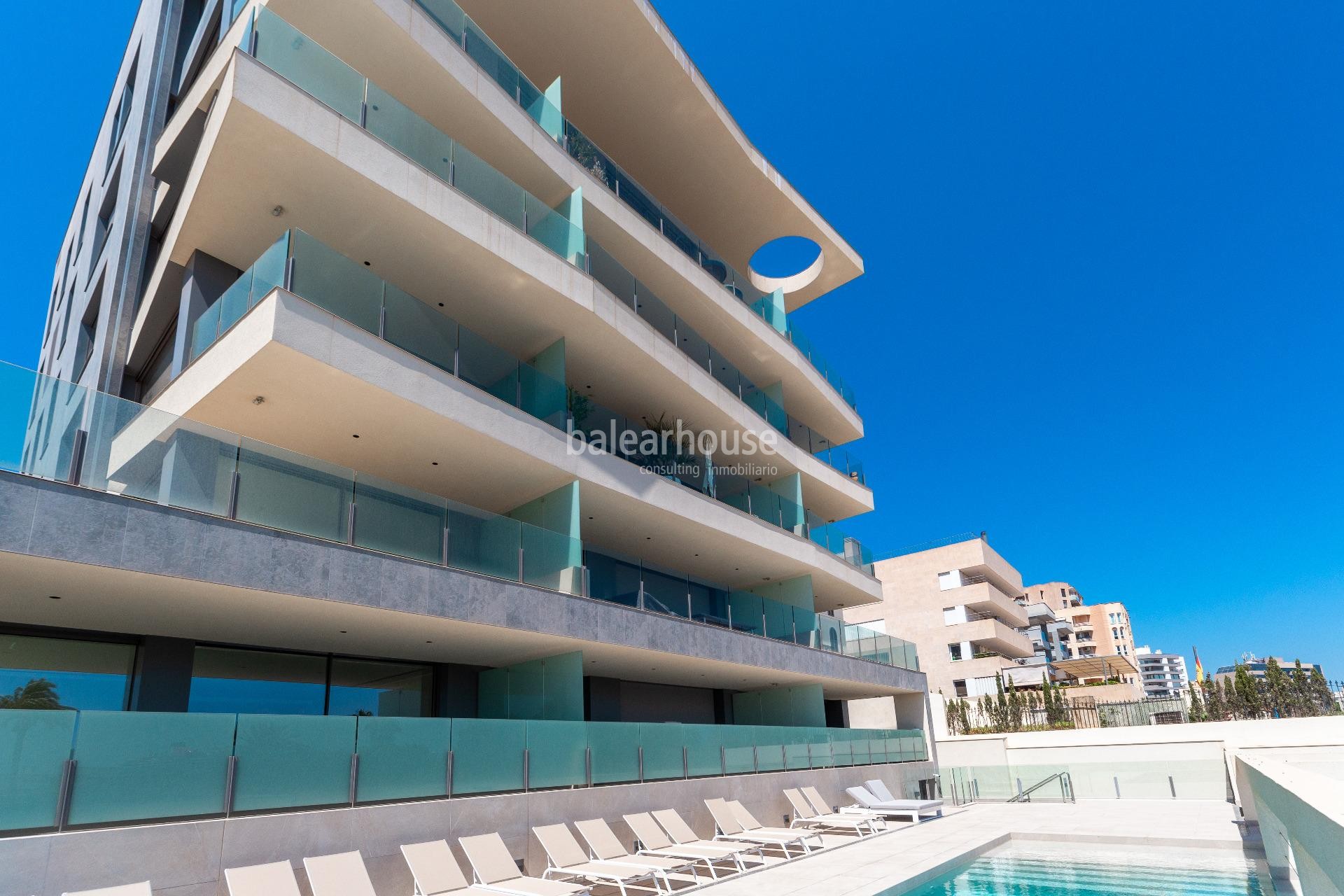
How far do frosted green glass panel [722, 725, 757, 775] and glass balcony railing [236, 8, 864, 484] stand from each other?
8.63m

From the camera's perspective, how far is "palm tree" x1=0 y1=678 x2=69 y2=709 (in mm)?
9312

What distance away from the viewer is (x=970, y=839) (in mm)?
14539

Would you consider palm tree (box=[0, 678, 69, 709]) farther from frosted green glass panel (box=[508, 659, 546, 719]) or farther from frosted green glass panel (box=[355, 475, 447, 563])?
frosted green glass panel (box=[508, 659, 546, 719])

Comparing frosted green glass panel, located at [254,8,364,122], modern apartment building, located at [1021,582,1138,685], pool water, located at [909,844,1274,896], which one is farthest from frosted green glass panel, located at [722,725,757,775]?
modern apartment building, located at [1021,582,1138,685]

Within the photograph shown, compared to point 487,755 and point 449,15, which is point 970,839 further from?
point 449,15

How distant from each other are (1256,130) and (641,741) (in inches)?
1639

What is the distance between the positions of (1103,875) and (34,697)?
14.7 meters

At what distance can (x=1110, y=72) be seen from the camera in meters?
37.4

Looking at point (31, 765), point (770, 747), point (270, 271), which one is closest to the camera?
point (31, 765)

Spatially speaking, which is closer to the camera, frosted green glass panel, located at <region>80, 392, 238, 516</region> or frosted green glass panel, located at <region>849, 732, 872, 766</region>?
frosted green glass panel, located at <region>80, 392, 238, 516</region>

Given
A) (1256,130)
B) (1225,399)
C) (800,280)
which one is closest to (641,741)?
(800,280)

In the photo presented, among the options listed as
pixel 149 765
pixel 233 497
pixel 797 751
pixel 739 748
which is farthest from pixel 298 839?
pixel 797 751

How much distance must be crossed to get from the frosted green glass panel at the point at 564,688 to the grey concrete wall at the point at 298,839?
1467mm

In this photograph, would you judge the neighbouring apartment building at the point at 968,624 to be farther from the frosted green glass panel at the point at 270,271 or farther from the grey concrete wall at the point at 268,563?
the frosted green glass panel at the point at 270,271
